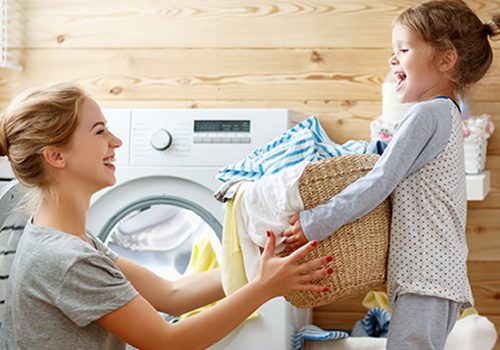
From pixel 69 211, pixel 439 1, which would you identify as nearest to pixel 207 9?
pixel 439 1

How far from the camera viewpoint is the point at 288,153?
162 centimetres

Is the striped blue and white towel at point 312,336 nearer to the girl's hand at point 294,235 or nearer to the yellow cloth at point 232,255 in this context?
the yellow cloth at point 232,255

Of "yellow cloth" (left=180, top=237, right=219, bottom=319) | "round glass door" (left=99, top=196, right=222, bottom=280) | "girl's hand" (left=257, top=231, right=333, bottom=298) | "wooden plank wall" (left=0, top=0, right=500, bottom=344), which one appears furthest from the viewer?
"wooden plank wall" (left=0, top=0, right=500, bottom=344)

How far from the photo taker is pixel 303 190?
152cm

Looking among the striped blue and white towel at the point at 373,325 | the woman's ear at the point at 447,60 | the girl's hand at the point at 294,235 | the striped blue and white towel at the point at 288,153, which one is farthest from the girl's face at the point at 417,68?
the striped blue and white towel at the point at 373,325

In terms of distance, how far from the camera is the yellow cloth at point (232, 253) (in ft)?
5.25

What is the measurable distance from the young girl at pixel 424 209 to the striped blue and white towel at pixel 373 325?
897 mm

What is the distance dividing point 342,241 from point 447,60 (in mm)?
504

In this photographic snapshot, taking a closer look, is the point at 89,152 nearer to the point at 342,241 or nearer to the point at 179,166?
the point at 342,241

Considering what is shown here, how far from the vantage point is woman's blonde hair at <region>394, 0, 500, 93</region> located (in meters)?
1.73

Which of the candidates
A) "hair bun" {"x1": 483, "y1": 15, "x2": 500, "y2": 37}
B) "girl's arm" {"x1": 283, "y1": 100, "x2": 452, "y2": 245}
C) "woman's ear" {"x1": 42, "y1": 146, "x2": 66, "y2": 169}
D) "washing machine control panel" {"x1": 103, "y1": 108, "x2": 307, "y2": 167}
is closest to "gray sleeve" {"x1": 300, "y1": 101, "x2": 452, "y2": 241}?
"girl's arm" {"x1": 283, "y1": 100, "x2": 452, "y2": 245}

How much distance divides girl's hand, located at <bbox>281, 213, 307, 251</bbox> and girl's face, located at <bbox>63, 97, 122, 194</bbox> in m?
0.40

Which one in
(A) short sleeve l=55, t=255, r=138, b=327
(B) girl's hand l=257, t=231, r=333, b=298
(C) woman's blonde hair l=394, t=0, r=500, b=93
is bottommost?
(A) short sleeve l=55, t=255, r=138, b=327

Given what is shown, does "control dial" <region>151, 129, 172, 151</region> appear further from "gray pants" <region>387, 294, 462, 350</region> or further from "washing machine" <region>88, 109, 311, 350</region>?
"gray pants" <region>387, 294, 462, 350</region>
